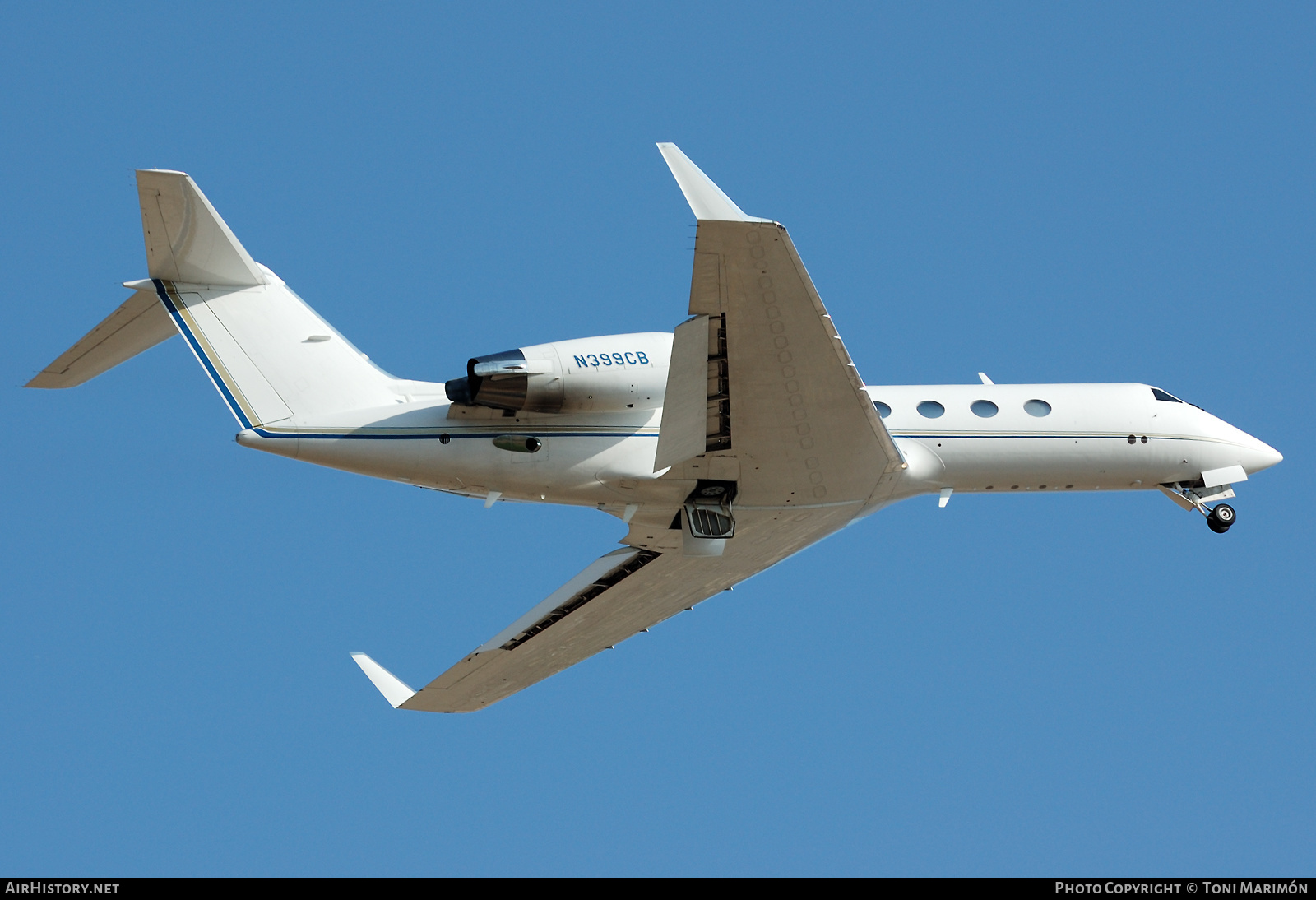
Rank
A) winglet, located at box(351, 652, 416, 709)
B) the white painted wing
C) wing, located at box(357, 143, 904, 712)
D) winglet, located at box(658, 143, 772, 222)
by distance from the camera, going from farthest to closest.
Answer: winglet, located at box(351, 652, 416, 709) < the white painted wing < wing, located at box(357, 143, 904, 712) < winglet, located at box(658, 143, 772, 222)

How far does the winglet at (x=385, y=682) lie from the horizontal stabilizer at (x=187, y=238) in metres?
8.07

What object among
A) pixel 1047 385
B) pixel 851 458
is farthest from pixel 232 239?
pixel 1047 385

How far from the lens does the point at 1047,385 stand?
71.3ft

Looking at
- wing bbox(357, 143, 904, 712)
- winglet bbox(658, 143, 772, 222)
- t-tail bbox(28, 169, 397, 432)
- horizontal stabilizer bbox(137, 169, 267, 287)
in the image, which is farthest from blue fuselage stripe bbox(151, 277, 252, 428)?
winglet bbox(658, 143, 772, 222)

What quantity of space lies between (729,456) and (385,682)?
368 inches

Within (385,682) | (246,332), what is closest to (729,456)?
(246,332)

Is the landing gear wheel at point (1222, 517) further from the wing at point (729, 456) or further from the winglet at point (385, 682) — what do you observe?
the winglet at point (385, 682)

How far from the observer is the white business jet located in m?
17.1

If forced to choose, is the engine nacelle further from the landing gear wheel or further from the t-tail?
the landing gear wheel

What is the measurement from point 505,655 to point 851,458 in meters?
7.71

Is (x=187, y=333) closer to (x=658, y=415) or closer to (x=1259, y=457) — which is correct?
(x=658, y=415)

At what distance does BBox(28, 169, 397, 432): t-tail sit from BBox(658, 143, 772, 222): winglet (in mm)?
6167

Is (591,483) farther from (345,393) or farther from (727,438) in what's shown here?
(345,393)

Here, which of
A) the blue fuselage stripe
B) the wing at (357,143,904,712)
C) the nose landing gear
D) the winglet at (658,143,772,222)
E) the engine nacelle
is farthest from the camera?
the nose landing gear
